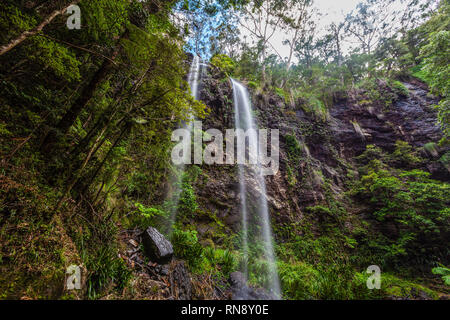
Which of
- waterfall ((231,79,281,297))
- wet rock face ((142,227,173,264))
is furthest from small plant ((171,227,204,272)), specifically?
waterfall ((231,79,281,297))

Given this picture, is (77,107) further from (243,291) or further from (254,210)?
(254,210)

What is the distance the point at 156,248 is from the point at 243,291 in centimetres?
246

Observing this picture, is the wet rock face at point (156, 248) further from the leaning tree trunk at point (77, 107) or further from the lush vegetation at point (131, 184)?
the leaning tree trunk at point (77, 107)

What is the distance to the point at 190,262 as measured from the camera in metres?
3.99

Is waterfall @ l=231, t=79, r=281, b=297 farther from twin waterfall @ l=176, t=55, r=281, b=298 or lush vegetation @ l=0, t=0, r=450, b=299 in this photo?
lush vegetation @ l=0, t=0, r=450, b=299

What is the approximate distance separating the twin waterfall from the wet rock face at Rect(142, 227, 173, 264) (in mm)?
2682

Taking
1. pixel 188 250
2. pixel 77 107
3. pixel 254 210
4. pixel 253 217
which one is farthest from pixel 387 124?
pixel 77 107

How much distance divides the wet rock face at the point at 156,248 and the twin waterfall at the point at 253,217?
2682mm

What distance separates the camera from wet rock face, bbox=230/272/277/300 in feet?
13.4

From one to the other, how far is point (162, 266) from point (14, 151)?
2.84 meters

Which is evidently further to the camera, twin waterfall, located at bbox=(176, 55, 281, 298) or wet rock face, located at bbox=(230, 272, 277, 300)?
twin waterfall, located at bbox=(176, 55, 281, 298)

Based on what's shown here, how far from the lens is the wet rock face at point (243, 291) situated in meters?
4.10

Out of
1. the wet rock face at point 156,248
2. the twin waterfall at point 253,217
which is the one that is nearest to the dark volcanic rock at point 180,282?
the wet rock face at point 156,248
